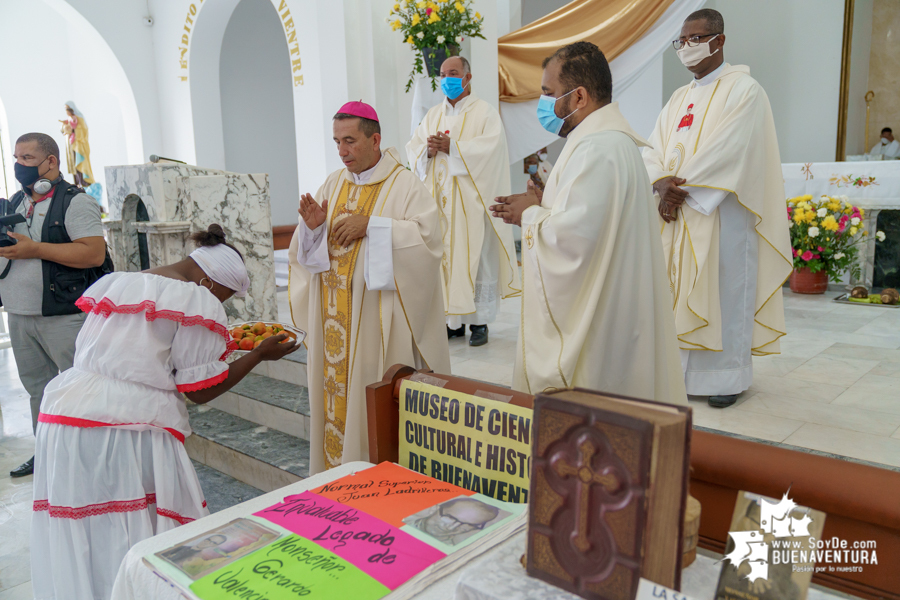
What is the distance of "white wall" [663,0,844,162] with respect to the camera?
29.6 ft

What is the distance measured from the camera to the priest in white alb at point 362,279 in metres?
2.92

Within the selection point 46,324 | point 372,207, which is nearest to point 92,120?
point 46,324

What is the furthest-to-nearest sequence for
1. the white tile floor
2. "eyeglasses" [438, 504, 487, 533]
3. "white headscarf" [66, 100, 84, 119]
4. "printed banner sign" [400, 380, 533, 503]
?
1. "white headscarf" [66, 100, 84, 119]
2. the white tile floor
3. "printed banner sign" [400, 380, 533, 503]
4. "eyeglasses" [438, 504, 487, 533]

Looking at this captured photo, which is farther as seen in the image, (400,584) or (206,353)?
(206,353)

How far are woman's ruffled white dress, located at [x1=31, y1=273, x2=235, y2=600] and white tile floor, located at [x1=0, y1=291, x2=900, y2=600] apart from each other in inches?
38.5

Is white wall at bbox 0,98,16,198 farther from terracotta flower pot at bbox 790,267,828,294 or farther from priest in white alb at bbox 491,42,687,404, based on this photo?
priest in white alb at bbox 491,42,687,404

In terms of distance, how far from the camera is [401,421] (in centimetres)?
167

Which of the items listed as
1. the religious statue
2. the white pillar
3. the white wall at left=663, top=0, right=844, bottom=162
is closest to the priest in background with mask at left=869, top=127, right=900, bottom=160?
the white wall at left=663, top=0, right=844, bottom=162

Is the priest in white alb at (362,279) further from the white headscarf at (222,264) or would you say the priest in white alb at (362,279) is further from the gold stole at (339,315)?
the white headscarf at (222,264)

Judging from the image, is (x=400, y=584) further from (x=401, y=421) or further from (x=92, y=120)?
(x=92, y=120)

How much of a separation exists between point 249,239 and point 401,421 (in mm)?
3528

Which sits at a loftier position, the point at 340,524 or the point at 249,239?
the point at 249,239

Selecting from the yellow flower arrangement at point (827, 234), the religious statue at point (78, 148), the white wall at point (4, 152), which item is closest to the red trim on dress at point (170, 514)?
the yellow flower arrangement at point (827, 234)

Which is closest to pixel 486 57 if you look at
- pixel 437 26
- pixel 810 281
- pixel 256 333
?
pixel 437 26
